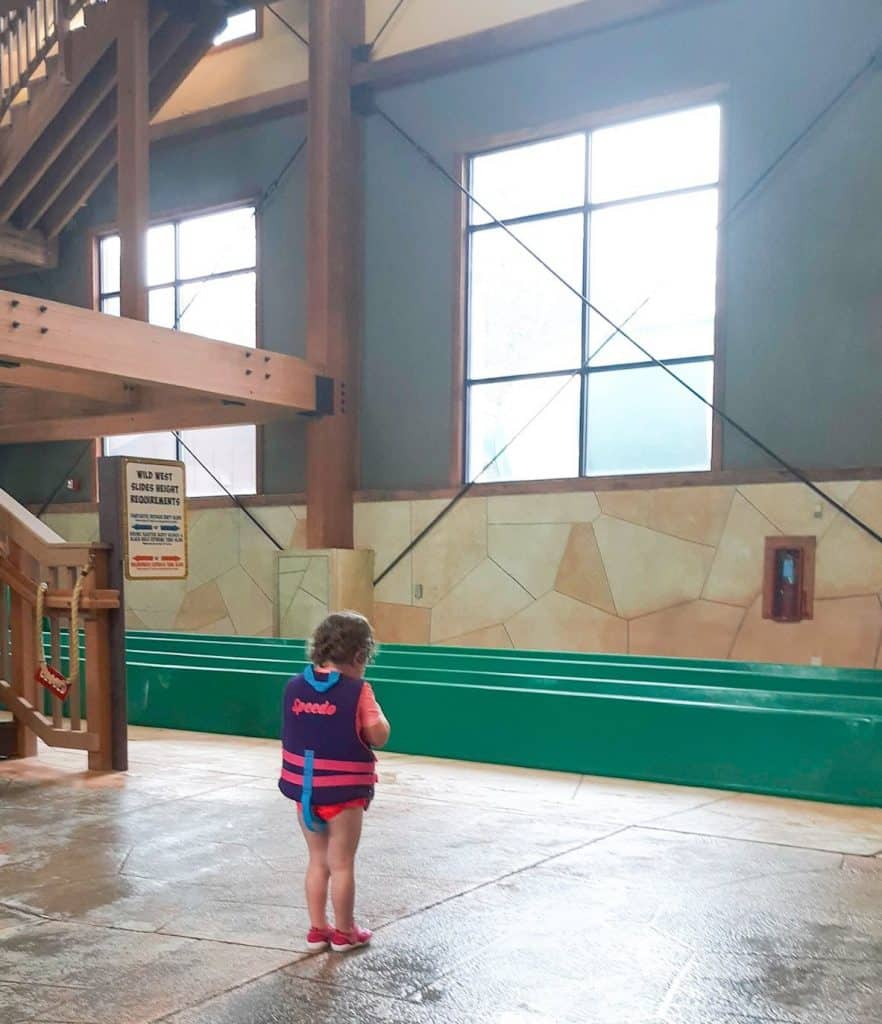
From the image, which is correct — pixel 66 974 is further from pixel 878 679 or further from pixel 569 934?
pixel 878 679

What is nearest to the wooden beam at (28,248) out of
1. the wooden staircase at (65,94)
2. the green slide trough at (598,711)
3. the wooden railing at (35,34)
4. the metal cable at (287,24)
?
the wooden staircase at (65,94)

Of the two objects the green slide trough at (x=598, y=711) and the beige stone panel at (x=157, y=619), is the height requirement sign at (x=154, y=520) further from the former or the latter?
the beige stone panel at (x=157, y=619)

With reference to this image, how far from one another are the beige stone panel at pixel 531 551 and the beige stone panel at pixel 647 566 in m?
0.38

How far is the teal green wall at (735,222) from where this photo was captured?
23.9 feet

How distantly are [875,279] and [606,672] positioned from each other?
135 inches

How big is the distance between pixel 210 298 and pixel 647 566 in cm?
535

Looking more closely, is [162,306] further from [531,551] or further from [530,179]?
[531,551]

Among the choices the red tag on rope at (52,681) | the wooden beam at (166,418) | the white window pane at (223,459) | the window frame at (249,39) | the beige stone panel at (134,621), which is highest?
the window frame at (249,39)

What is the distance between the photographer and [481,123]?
8844 millimetres

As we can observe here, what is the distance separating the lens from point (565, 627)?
8305mm

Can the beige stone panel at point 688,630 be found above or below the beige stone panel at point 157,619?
above

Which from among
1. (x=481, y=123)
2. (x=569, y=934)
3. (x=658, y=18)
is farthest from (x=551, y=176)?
(x=569, y=934)

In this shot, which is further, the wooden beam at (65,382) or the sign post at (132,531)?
the wooden beam at (65,382)

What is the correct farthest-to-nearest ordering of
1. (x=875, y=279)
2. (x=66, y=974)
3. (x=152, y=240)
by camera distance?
(x=152, y=240) → (x=875, y=279) → (x=66, y=974)
